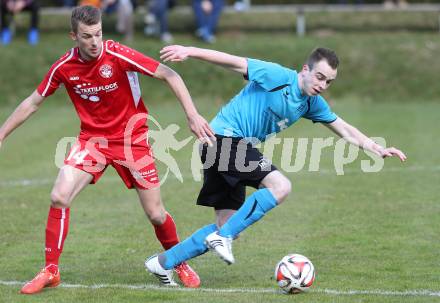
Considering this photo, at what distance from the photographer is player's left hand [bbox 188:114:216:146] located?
659 cm

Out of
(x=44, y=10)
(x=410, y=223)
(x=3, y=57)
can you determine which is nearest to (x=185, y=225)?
(x=410, y=223)

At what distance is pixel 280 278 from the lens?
6.63 m

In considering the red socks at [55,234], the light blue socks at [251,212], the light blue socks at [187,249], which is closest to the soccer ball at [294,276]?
the light blue socks at [251,212]

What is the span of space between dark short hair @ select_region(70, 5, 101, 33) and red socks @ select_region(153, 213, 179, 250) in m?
1.73

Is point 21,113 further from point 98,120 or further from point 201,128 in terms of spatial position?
point 201,128

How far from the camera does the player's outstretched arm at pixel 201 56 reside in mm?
6504

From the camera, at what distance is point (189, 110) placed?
666 centimetres

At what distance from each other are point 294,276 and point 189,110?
1.46 m

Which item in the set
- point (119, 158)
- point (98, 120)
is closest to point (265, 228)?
point (119, 158)

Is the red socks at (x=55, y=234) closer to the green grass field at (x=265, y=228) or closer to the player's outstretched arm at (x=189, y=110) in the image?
the green grass field at (x=265, y=228)

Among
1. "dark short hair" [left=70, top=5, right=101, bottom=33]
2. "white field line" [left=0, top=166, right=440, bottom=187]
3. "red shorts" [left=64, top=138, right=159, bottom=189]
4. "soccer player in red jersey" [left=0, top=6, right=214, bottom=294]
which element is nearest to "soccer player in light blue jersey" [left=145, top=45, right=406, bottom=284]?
"soccer player in red jersey" [left=0, top=6, right=214, bottom=294]

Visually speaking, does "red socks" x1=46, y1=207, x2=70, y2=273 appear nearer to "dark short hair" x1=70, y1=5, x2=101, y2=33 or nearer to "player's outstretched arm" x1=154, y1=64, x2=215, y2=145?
"player's outstretched arm" x1=154, y1=64, x2=215, y2=145

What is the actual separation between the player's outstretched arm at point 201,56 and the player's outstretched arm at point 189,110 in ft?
0.70

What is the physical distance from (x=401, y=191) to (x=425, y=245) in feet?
10.3
